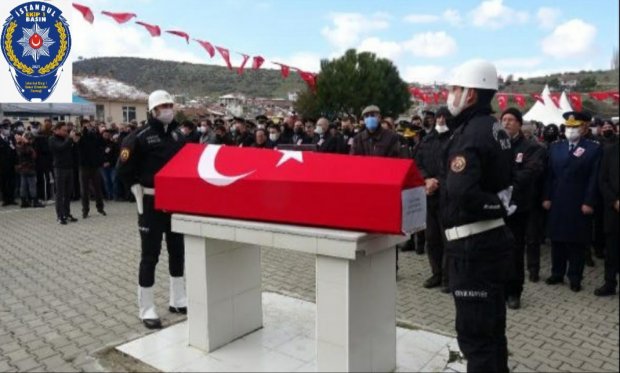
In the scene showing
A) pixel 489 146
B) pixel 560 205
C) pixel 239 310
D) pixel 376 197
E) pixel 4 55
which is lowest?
pixel 239 310

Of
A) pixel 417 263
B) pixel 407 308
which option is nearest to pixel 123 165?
pixel 407 308

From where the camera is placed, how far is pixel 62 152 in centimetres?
1066

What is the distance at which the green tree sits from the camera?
197ft

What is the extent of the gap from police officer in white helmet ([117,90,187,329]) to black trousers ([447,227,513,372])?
297cm

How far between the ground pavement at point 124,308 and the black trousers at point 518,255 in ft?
0.76

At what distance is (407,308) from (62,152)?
828 centimetres

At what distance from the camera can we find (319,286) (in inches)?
138

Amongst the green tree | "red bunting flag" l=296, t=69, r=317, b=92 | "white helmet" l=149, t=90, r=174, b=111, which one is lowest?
"white helmet" l=149, t=90, r=174, b=111

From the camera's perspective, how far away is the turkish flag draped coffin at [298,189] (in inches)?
127

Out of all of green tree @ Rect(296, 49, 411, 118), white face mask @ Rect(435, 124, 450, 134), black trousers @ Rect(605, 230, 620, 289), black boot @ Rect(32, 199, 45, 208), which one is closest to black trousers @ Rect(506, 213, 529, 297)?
black trousers @ Rect(605, 230, 620, 289)

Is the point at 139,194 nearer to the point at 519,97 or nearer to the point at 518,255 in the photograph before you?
the point at 518,255

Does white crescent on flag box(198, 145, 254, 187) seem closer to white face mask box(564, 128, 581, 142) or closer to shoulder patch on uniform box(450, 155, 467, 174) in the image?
shoulder patch on uniform box(450, 155, 467, 174)

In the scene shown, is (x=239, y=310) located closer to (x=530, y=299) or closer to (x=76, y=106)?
(x=530, y=299)

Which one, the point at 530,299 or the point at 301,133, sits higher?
the point at 301,133
